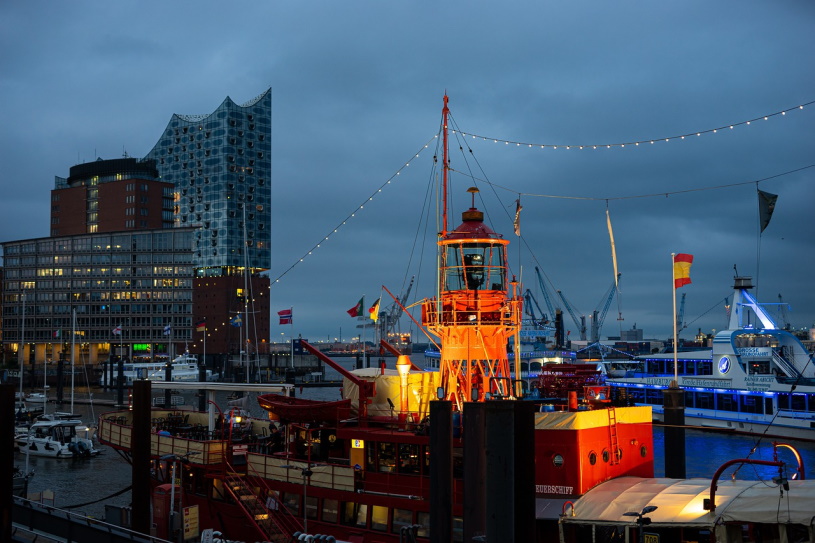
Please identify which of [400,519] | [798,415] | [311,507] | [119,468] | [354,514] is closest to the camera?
[400,519]

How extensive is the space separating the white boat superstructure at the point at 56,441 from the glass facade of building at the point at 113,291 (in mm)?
83720

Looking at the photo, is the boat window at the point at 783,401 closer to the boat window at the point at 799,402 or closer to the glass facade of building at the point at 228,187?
the boat window at the point at 799,402

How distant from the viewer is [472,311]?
1024 inches

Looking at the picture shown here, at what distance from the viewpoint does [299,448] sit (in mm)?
27766

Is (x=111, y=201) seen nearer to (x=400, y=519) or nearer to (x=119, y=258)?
(x=119, y=258)

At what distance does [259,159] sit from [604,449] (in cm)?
16173

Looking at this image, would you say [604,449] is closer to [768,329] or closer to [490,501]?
[490,501]

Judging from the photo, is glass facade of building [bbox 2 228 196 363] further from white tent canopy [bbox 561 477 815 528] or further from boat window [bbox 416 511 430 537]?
Result: white tent canopy [bbox 561 477 815 528]

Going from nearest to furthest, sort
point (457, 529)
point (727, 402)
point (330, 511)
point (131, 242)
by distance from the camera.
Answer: point (457, 529), point (330, 511), point (727, 402), point (131, 242)

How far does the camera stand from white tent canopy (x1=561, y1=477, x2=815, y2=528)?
50.5 feet

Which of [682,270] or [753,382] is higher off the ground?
[682,270]

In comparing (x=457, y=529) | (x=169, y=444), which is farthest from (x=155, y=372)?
(x=457, y=529)

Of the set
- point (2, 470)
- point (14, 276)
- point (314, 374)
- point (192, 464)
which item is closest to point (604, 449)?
point (192, 464)

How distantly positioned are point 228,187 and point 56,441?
12292cm
